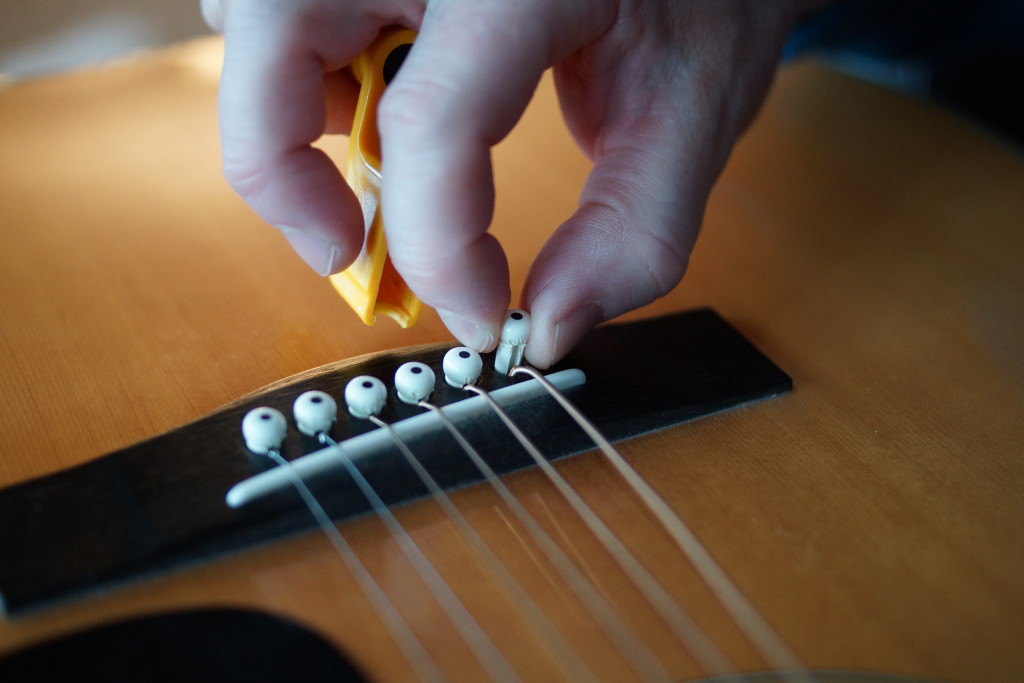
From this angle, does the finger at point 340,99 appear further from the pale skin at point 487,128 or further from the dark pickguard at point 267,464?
the dark pickguard at point 267,464

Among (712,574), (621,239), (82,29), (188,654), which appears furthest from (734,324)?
(82,29)

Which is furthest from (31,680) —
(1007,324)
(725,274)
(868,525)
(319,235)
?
(1007,324)

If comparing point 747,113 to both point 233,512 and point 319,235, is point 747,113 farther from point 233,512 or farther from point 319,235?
point 233,512

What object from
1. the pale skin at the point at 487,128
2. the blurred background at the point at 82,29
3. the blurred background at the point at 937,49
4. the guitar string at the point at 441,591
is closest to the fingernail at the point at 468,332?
the pale skin at the point at 487,128

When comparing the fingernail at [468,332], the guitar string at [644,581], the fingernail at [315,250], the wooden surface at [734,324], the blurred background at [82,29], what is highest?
the fingernail at [315,250]

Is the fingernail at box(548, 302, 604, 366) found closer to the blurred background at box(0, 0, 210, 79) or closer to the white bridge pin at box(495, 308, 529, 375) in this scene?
the white bridge pin at box(495, 308, 529, 375)

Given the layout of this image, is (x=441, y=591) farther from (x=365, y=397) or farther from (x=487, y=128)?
(x=487, y=128)

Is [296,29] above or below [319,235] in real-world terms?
above
